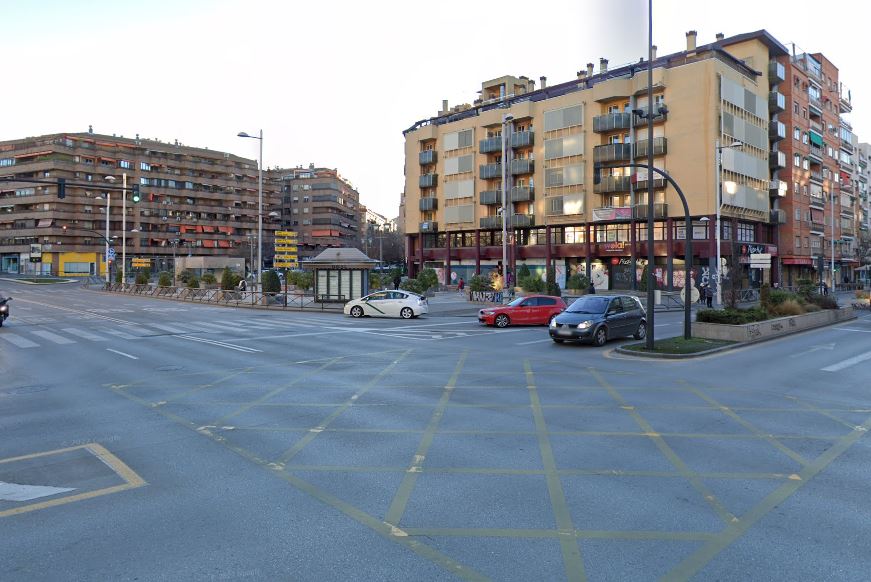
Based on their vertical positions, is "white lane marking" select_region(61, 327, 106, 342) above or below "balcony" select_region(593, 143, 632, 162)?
below

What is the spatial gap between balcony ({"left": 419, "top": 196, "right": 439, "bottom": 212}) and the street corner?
211 ft

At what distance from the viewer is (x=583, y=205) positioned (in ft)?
188

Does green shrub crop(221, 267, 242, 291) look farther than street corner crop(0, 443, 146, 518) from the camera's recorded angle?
Yes

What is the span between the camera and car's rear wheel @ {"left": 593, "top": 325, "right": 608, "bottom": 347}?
1819 cm

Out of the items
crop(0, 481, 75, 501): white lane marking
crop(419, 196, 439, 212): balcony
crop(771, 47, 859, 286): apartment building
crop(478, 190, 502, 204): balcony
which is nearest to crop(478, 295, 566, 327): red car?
crop(0, 481, 75, 501): white lane marking

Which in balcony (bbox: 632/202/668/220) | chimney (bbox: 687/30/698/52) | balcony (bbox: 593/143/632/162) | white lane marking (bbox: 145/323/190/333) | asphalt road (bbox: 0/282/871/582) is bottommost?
asphalt road (bbox: 0/282/871/582)

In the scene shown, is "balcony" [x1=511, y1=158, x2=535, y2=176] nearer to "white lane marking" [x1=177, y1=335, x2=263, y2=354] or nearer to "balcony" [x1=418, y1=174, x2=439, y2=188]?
"balcony" [x1=418, y1=174, x2=439, y2=188]

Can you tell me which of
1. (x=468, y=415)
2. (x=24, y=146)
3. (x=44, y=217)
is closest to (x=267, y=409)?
(x=468, y=415)

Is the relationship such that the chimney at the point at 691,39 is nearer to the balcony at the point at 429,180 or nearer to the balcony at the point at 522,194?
the balcony at the point at 522,194

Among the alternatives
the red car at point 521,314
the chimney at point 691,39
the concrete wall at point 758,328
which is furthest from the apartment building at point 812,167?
the red car at point 521,314

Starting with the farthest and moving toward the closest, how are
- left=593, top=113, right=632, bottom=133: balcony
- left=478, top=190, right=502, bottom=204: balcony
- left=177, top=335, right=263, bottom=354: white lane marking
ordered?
left=478, top=190, right=502, bottom=204: balcony, left=593, top=113, right=632, bottom=133: balcony, left=177, top=335, right=263, bottom=354: white lane marking

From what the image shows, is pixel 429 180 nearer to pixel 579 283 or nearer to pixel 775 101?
pixel 579 283

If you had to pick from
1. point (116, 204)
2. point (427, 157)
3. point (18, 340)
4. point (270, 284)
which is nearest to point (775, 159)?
point (427, 157)

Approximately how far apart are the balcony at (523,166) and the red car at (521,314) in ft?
128
